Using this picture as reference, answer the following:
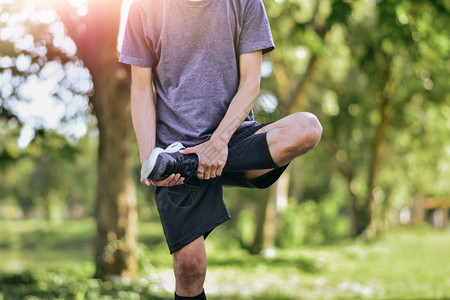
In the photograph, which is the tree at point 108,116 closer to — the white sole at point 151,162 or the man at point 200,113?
the man at point 200,113

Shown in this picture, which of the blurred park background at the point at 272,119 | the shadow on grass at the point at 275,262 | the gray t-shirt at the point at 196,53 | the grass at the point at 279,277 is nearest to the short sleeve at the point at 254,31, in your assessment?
the gray t-shirt at the point at 196,53

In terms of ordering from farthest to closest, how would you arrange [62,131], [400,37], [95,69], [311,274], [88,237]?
[88,237] < [311,274] < [62,131] < [95,69] < [400,37]

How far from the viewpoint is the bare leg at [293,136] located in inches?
106

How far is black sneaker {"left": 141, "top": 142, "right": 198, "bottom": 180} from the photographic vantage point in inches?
102

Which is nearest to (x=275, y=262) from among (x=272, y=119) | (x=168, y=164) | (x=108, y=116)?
(x=272, y=119)

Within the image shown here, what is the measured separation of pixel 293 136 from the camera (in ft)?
8.83

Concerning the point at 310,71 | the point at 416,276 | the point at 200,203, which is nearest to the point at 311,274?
the point at 416,276

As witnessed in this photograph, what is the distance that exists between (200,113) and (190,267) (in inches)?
30.3

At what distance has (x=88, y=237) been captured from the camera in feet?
113

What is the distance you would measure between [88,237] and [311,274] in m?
23.7

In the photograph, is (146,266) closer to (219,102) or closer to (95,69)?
(95,69)

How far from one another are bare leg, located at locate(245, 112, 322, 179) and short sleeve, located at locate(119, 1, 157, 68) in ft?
2.63

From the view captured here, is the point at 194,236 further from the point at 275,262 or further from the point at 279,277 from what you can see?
the point at 275,262

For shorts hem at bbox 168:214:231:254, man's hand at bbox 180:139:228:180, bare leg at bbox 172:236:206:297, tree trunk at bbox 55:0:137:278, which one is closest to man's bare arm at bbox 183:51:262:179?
man's hand at bbox 180:139:228:180
